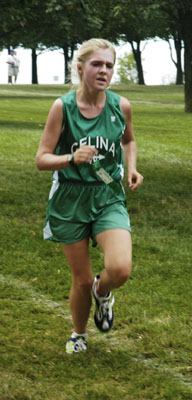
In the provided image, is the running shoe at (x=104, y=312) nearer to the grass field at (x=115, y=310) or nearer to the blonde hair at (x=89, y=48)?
the grass field at (x=115, y=310)

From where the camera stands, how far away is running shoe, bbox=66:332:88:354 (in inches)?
183

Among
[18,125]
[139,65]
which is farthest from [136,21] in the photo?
[18,125]

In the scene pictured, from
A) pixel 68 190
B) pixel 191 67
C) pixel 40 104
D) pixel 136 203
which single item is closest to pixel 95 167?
pixel 68 190

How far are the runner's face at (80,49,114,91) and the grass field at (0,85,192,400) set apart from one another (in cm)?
167

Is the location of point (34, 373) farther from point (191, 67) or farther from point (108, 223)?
point (191, 67)

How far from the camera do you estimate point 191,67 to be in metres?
28.2

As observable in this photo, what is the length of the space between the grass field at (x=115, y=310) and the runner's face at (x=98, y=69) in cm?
167

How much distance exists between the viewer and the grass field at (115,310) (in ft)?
13.9

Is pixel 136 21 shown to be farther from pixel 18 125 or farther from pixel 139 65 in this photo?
pixel 18 125

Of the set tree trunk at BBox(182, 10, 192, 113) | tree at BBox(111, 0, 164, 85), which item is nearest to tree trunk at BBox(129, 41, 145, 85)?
tree at BBox(111, 0, 164, 85)

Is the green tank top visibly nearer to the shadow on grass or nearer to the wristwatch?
the wristwatch

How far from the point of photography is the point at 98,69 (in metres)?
4.13

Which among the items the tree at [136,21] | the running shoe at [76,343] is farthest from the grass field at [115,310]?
the tree at [136,21]

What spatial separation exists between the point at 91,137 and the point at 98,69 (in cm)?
38
